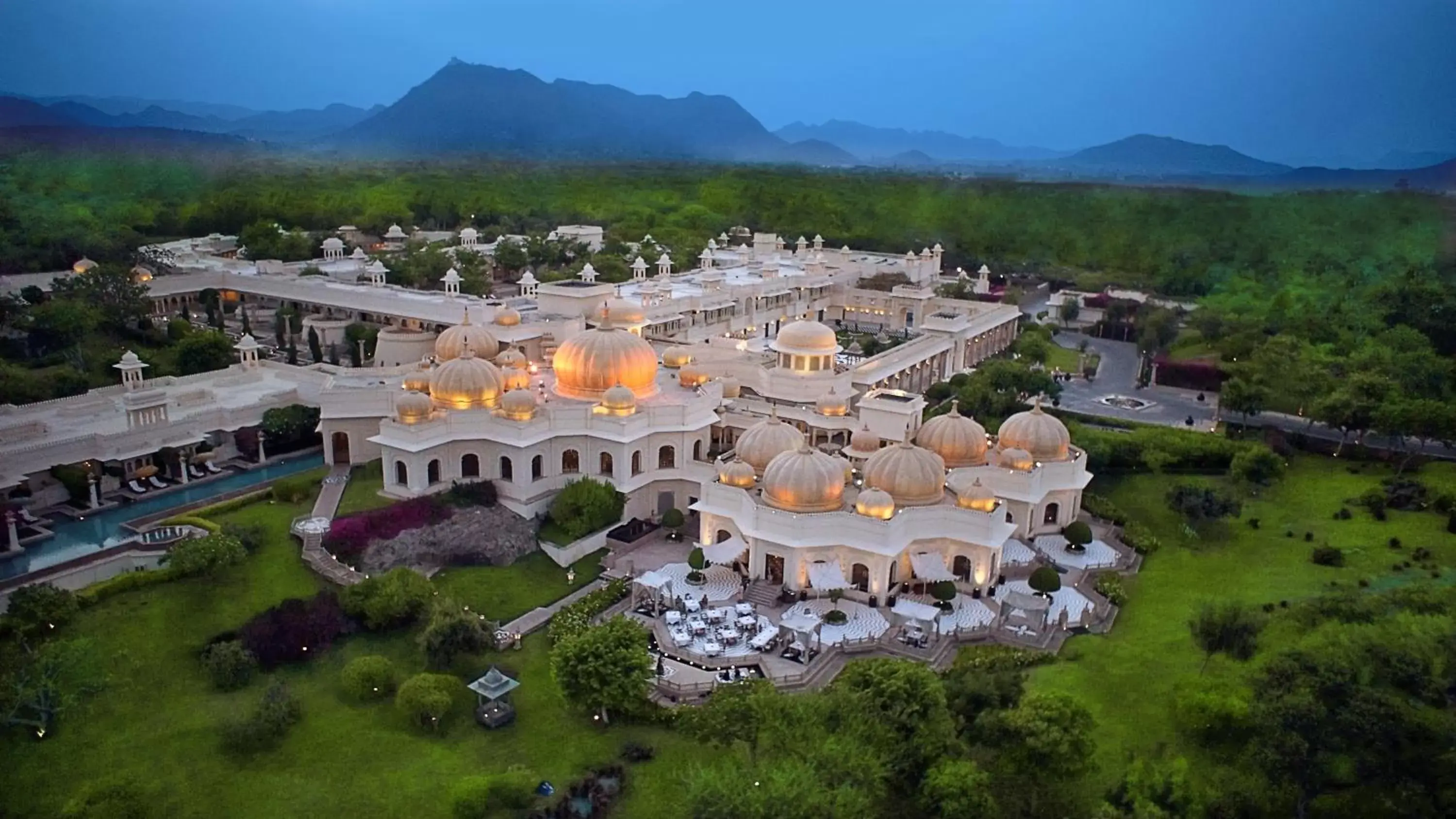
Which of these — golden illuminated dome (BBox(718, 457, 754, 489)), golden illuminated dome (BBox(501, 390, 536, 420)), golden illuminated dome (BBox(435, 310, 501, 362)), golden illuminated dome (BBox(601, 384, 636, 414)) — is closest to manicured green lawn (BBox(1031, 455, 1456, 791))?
golden illuminated dome (BBox(718, 457, 754, 489))

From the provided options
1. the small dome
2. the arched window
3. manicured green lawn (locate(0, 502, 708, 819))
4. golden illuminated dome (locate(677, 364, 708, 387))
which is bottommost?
manicured green lawn (locate(0, 502, 708, 819))

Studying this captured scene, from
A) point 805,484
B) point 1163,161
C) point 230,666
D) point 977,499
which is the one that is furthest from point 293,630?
point 1163,161

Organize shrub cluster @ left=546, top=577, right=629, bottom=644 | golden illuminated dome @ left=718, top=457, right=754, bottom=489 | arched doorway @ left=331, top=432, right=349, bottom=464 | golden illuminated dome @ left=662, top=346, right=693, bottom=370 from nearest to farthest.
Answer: shrub cluster @ left=546, top=577, right=629, bottom=644 < golden illuminated dome @ left=718, top=457, right=754, bottom=489 < arched doorway @ left=331, top=432, right=349, bottom=464 < golden illuminated dome @ left=662, top=346, right=693, bottom=370

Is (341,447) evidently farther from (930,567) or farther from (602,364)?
(930,567)

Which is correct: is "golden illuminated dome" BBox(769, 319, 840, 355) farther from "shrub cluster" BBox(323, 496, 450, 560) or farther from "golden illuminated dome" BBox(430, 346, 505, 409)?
"shrub cluster" BBox(323, 496, 450, 560)

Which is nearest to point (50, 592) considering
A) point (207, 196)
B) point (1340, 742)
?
point (1340, 742)

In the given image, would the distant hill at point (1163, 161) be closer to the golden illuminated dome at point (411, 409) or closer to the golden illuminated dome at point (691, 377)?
the golden illuminated dome at point (691, 377)

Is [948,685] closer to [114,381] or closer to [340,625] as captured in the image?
[340,625]

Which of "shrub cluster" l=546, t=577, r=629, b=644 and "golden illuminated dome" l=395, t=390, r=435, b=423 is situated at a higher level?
"golden illuminated dome" l=395, t=390, r=435, b=423
